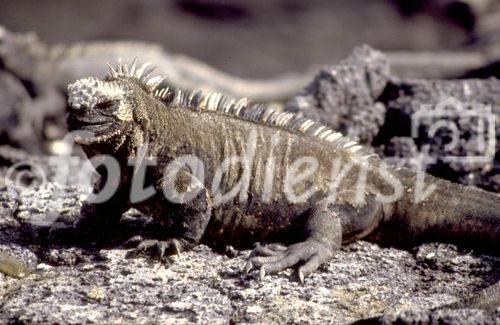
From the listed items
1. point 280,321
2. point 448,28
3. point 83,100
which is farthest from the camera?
point 448,28

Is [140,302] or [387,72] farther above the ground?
[387,72]

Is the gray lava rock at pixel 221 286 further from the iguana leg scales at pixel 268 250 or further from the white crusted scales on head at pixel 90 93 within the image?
the white crusted scales on head at pixel 90 93

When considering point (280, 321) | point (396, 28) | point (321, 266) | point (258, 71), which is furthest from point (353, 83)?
point (396, 28)

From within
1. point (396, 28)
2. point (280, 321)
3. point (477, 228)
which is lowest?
point (280, 321)

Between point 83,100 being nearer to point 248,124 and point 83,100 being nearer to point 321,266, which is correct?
point 248,124

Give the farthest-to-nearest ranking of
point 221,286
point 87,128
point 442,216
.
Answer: point 442,216 → point 87,128 → point 221,286
